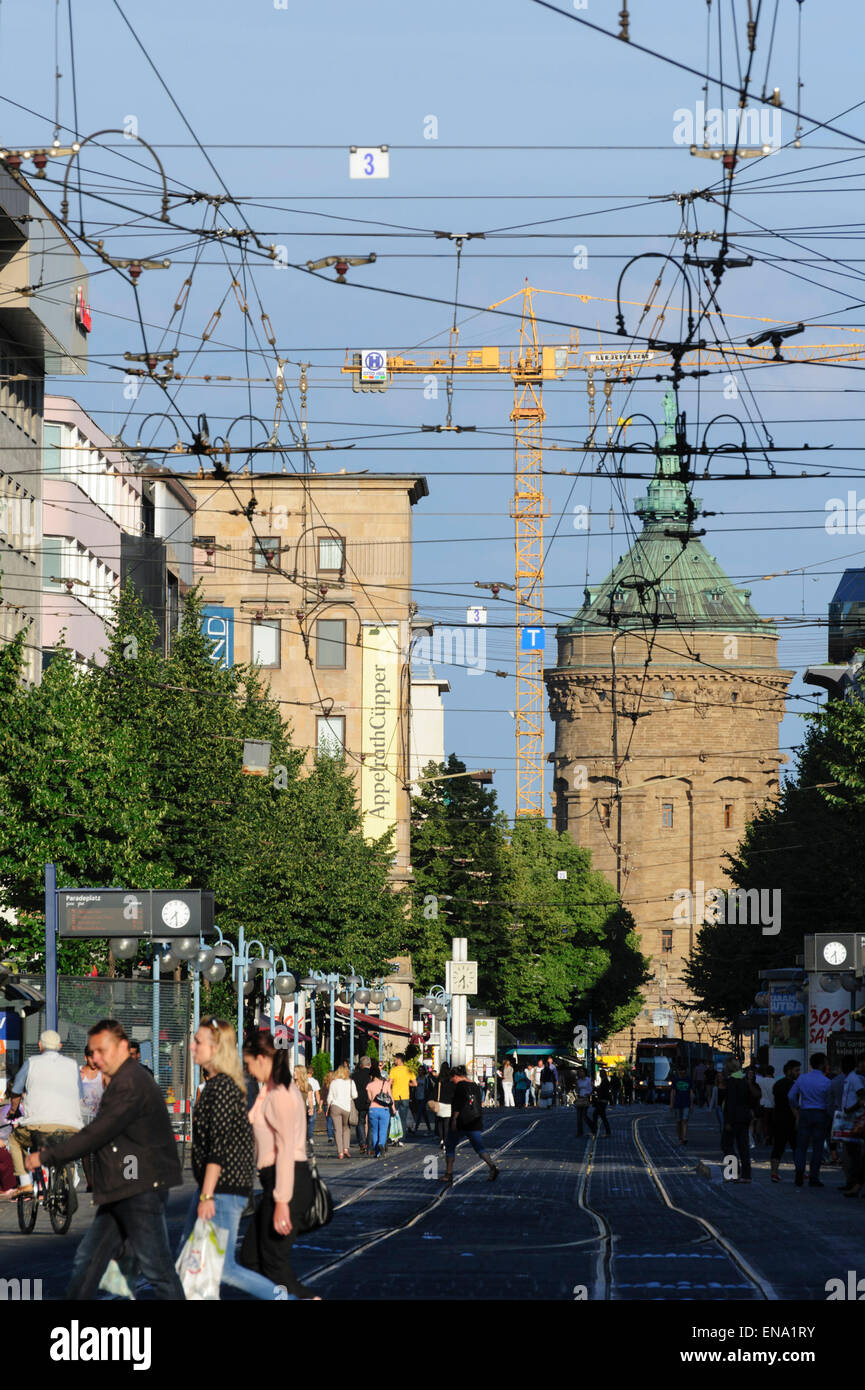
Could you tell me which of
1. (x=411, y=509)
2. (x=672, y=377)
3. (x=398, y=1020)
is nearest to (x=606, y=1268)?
(x=672, y=377)

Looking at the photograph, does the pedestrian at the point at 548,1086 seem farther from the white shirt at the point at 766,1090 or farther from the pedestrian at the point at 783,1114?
the pedestrian at the point at 783,1114

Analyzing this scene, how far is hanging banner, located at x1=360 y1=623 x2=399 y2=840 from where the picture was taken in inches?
3775

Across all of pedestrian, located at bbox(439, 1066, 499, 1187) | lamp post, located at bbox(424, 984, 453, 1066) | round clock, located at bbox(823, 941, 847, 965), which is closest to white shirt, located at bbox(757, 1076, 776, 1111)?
round clock, located at bbox(823, 941, 847, 965)

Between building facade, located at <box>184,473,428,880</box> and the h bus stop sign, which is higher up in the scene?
building facade, located at <box>184,473,428,880</box>

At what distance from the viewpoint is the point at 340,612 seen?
99.1 metres

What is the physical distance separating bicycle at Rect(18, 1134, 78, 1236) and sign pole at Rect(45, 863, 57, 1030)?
185 inches

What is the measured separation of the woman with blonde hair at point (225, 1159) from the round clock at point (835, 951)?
26.0 meters

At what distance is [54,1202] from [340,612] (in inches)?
3056

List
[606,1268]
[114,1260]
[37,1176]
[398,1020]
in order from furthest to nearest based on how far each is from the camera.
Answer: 1. [398,1020]
2. [37,1176]
3. [606,1268]
4. [114,1260]

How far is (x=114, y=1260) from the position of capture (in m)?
12.6

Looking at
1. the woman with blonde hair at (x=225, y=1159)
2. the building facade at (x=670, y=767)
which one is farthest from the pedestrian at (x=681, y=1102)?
the building facade at (x=670, y=767)

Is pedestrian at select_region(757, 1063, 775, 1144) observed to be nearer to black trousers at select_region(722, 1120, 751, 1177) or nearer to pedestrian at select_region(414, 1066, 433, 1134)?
black trousers at select_region(722, 1120, 751, 1177)

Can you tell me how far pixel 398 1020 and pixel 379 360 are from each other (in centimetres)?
4766
